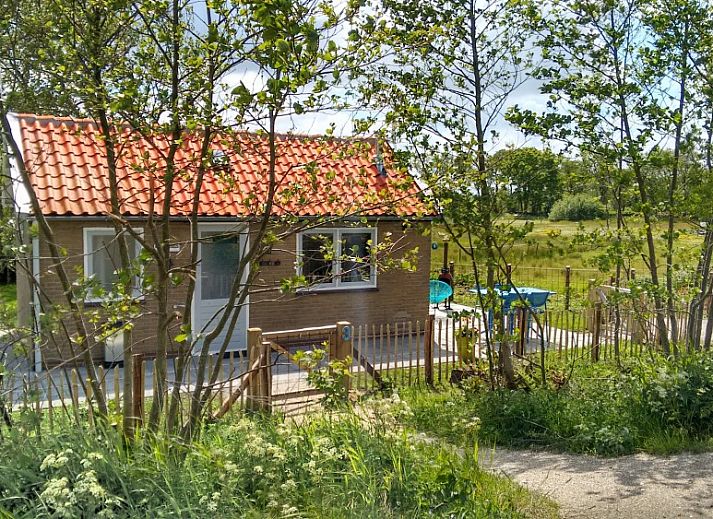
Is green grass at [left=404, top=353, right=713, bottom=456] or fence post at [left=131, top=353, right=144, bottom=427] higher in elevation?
fence post at [left=131, top=353, right=144, bottom=427]

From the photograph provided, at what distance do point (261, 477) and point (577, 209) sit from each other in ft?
22.7

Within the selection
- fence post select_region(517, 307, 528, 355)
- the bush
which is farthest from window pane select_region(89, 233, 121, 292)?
the bush

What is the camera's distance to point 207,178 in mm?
12430

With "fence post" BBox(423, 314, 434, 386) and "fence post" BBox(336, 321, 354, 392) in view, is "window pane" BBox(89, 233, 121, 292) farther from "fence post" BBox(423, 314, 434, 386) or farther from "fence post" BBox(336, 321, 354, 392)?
"fence post" BBox(423, 314, 434, 386)

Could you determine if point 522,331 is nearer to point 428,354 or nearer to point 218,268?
point 428,354

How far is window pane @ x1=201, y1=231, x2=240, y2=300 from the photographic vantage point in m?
13.9

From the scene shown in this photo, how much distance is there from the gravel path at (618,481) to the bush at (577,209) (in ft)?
10.0

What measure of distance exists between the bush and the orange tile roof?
6.39 ft

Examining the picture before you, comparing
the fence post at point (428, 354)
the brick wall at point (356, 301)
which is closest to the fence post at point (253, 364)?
the fence post at point (428, 354)

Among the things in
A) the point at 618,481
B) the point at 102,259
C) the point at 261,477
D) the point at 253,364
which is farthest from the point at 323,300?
the point at 261,477

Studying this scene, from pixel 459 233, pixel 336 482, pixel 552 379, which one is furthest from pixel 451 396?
pixel 336 482

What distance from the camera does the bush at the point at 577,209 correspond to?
8.88m

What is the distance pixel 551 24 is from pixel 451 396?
4940mm

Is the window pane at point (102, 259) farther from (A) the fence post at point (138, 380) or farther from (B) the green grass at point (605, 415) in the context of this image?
(B) the green grass at point (605, 415)
